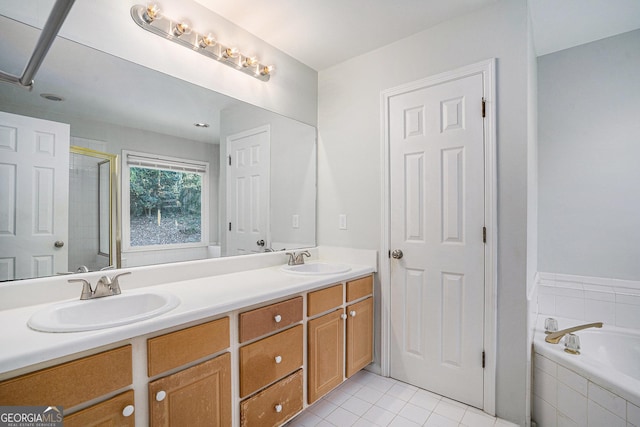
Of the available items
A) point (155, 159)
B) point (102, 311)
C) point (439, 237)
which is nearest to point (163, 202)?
point (155, 159)

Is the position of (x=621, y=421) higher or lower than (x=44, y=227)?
lower

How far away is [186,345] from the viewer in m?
1.16

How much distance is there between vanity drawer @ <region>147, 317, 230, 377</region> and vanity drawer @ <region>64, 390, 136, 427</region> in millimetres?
102

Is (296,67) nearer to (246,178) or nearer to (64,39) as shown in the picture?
(246,178)

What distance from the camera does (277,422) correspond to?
1.51 meters

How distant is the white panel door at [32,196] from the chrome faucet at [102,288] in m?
0.17

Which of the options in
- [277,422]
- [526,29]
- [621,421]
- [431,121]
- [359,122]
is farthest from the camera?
[359,122]

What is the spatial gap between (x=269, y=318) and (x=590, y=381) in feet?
5.18

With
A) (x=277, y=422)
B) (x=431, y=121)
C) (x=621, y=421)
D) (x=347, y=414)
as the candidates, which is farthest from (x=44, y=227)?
(x=621, y=421)

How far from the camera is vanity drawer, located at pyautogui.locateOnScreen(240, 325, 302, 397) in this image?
137 centimetres

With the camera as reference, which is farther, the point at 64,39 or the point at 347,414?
the point at 347,414

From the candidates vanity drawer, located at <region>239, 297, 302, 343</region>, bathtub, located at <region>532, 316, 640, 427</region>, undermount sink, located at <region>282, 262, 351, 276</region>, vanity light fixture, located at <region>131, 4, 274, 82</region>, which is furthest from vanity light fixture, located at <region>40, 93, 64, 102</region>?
bathtub, located at <region>532, 316, 640, 427</region>

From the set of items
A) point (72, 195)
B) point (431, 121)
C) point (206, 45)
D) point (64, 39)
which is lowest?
point (72, 195)

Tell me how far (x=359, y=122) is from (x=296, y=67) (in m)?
0.68
